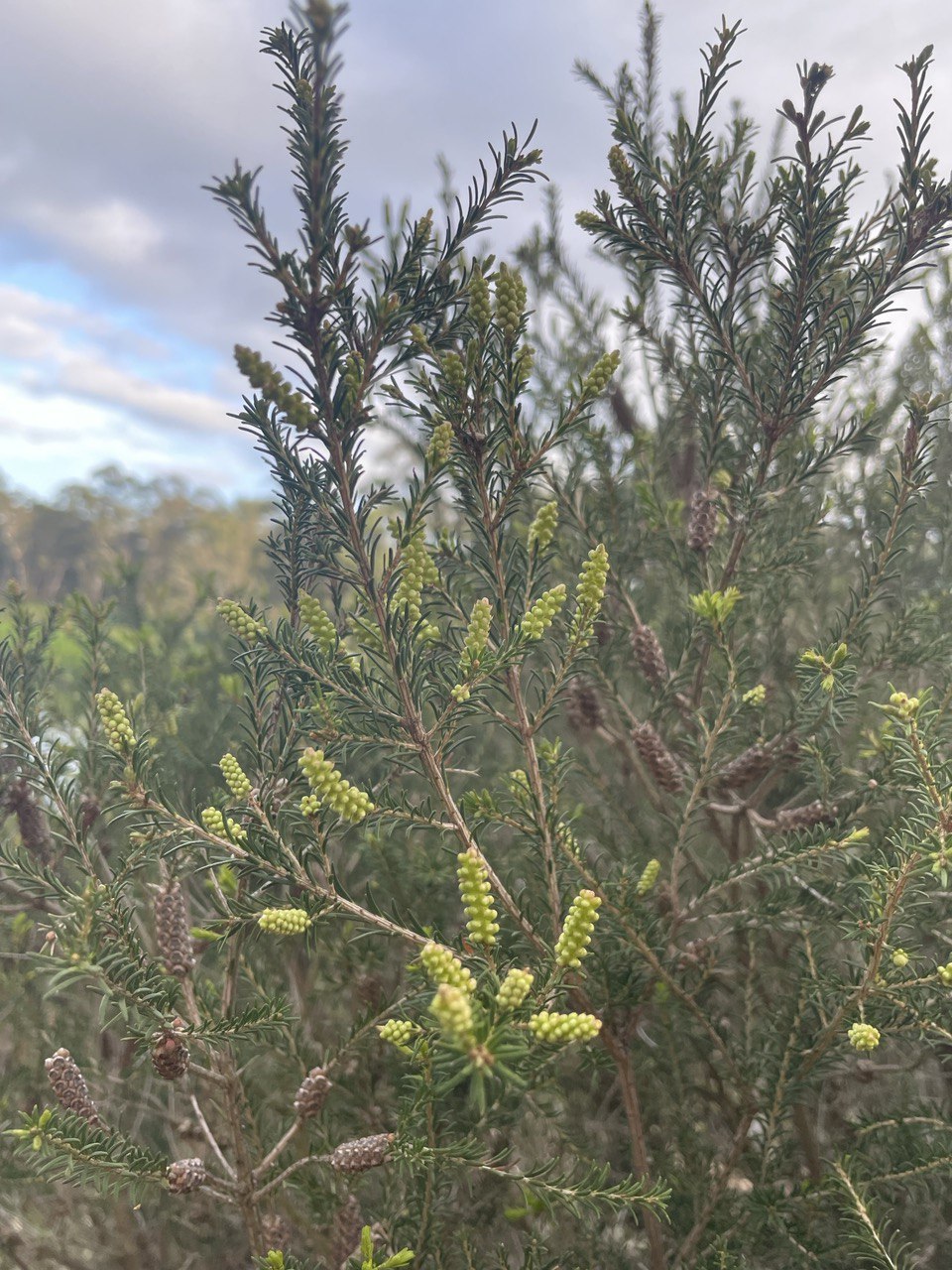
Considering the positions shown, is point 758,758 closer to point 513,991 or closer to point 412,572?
point 412,572

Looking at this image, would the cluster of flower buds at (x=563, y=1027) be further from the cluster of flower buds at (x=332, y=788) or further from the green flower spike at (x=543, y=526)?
the green flower spike at (x=543, y=526)

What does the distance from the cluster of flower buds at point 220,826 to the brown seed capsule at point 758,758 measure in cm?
110

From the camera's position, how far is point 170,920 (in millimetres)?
1483

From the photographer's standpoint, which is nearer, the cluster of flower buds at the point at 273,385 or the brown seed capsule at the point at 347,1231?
the cluster of flower buds at the point at 273,385

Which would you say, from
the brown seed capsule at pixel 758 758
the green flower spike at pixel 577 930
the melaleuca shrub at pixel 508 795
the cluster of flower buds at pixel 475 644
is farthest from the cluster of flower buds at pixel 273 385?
the brown seed capsule at pixel 758 758

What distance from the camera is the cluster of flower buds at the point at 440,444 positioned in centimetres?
129

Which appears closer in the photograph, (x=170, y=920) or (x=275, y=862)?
(x=275, y=862)

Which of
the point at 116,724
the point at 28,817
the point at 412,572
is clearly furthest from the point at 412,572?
the point at 28,817

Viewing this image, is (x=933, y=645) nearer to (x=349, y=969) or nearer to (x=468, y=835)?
(x=468, y=835)

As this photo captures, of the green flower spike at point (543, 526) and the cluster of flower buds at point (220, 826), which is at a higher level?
the green flower spike at point (543, 526)

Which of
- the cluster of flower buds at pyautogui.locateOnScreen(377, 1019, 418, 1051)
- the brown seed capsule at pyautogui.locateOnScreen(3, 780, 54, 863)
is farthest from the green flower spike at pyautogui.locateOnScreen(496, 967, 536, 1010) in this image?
the brown seed capsule at pyautogui.locateOnScreen(3, 780, 54, 863)

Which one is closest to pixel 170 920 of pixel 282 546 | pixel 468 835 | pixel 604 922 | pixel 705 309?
pixel 468 835

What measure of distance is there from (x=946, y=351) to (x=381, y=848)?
2.83 m

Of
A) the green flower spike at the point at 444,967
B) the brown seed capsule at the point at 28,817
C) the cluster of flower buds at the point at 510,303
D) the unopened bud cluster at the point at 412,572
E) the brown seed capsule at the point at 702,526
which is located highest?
the cluster of flower buds at the point at 510,303
